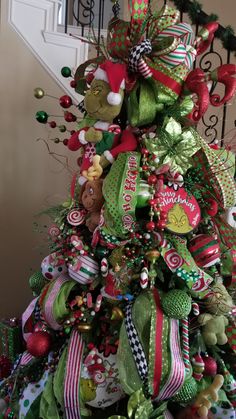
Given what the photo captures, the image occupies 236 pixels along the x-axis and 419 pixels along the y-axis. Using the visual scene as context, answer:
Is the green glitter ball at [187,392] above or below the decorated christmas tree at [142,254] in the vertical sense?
below

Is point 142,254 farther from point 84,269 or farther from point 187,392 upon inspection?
point 187,392

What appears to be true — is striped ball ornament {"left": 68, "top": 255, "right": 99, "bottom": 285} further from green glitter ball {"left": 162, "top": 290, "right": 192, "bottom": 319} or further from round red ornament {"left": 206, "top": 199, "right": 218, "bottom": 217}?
round red ornament {"left": 206, "top": 199, "right": 218, "bottom": 217}

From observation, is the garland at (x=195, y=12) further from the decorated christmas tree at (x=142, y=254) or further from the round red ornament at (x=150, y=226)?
the round red ornament at (x=150, y=226)

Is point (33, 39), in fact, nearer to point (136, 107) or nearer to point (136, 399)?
point (136, 107)

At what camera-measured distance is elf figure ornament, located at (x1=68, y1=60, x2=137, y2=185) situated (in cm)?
101

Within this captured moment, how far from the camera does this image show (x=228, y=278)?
1.14 meters

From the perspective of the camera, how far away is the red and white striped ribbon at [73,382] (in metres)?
0.96

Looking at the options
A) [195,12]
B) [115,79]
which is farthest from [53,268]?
[195,12]

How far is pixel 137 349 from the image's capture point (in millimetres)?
916

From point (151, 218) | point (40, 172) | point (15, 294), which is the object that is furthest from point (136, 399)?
point (40, 172)

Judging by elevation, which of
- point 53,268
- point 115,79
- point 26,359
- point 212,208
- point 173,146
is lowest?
point 26,359

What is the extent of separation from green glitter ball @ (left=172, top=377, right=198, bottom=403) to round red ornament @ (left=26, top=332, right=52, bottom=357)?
1.15 feet

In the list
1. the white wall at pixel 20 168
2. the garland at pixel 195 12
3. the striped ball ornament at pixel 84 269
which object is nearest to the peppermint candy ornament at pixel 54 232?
the striped ball ornament at pixel 84 269

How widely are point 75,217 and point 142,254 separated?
0.66 ft
